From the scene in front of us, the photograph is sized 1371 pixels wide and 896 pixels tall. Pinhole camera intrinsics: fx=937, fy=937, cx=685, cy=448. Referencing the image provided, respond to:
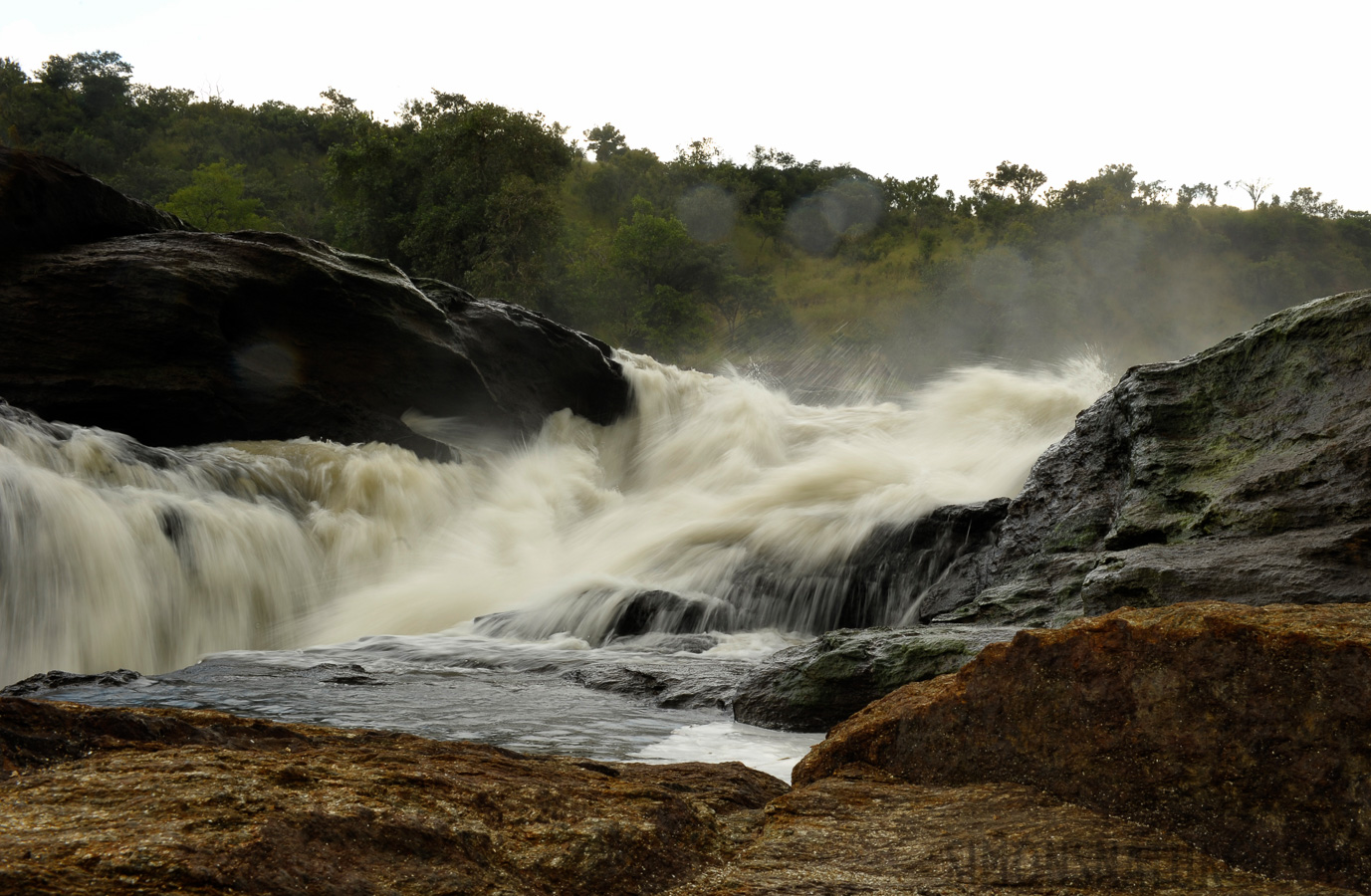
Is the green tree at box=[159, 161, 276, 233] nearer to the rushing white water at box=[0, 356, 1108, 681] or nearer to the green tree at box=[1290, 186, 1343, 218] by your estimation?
the rushing white water at box=[0, 356, 1108, 681]

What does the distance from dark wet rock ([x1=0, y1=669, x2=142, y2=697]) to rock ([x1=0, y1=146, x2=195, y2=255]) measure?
30.4ft

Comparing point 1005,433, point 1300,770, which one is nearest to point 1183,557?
point 1300,770

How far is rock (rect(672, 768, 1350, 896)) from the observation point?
5.82ft

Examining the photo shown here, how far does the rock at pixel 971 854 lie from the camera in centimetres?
177

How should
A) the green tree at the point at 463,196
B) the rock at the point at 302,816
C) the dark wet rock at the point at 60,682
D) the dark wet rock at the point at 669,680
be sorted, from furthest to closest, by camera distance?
the green tree at the point at 463,196, the dark wet rock at the point at 669,680, the dark wet rock at the point at 60,682, the rock at the point at 302,816

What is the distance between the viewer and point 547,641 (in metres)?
9.06

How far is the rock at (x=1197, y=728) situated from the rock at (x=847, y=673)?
2822 mm

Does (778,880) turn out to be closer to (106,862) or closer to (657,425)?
(106,862)

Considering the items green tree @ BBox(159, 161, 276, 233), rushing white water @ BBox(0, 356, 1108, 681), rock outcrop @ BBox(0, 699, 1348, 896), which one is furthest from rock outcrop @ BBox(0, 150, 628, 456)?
green tree @ BBox(159, 161, 276, 233)

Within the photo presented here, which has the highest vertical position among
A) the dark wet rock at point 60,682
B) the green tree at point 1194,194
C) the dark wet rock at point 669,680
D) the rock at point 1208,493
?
the green tree at point 1194,194

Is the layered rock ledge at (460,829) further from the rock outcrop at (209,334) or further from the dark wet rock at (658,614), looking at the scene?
the rock outcrop at (209,334)

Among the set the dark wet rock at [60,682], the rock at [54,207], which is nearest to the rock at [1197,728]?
the dark wet rock at [60,682]

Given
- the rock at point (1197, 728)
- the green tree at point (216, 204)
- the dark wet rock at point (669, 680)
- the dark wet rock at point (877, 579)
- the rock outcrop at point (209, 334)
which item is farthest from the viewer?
the green tree at point (216, 204)

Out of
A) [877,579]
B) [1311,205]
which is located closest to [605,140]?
[1311,205]
